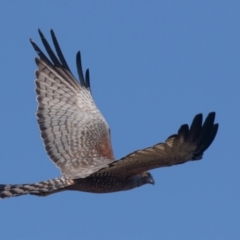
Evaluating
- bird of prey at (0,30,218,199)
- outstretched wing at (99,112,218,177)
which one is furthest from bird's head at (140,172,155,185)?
outstretched wing at (99,112,218,177)

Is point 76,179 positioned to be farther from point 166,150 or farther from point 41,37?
point 41,37

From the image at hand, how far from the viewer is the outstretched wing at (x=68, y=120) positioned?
1434 centimetres

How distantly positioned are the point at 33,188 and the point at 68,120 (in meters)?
2.47

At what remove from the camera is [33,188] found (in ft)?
42.6

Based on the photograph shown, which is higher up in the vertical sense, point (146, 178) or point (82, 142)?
point (82, 142)

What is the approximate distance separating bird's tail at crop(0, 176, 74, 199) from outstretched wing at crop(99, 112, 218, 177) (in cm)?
105

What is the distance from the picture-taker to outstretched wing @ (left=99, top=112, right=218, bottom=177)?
11.6 meters

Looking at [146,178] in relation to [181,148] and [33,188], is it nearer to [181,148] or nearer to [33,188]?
[33,188]

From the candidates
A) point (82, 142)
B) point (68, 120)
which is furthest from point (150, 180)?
point (68, 120)

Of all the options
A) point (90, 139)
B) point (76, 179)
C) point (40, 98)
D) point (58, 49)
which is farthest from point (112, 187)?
point (58, 49)

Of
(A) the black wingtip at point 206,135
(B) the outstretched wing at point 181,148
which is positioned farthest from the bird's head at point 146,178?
(A) the black wingtip at point 206,135

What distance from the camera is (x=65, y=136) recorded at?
14.9m

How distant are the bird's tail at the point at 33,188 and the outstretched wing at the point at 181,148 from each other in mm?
1046

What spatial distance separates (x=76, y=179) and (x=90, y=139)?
1.49m
